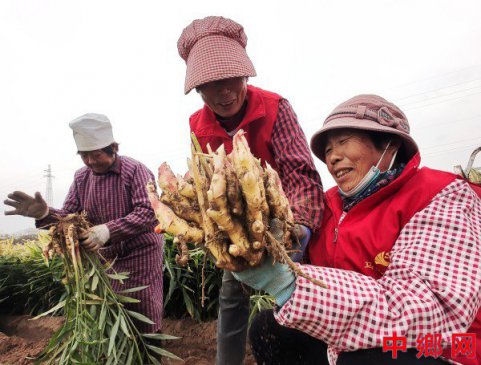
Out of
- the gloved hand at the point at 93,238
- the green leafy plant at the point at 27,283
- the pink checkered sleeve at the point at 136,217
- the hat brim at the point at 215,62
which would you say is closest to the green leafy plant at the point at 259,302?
the pink checkered sleeve at the point at 136,217

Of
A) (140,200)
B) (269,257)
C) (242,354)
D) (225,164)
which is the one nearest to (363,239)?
(269,257)

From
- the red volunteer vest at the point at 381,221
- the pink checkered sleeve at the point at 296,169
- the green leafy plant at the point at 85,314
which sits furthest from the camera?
the green leafy plant at the point at 85,314

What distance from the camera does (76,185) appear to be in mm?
2543

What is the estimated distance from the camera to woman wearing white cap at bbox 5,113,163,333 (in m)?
2.28

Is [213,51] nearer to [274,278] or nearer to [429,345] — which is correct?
[274,278]

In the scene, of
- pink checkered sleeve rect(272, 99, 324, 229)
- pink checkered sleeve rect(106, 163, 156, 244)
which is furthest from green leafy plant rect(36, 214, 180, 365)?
pink checkered sleeve rect(272, 99, 324, 229)

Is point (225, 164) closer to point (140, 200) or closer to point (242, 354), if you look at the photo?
point (242, 354)

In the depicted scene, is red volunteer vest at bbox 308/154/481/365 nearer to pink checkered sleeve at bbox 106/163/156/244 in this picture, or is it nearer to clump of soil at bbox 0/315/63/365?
pink checkered sleeve at bbox 106/163/156/244

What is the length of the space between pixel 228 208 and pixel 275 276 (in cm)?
22

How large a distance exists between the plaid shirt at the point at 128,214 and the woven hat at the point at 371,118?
1.45 metres

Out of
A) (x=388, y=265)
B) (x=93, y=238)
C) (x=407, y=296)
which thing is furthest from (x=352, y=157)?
(x=93, y=238)

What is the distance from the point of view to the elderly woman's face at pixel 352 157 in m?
1.16

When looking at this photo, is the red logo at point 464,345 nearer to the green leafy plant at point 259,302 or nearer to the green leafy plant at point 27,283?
the green leafy plant at point 259,302

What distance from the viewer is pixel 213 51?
55.4 inches
